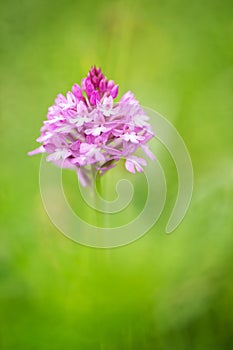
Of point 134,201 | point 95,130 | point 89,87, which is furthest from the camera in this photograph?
point 134,201

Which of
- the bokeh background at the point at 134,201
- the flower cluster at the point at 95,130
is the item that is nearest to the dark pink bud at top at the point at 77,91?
the flower cluster at the point at 95,130

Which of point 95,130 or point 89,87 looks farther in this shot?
point 89,87

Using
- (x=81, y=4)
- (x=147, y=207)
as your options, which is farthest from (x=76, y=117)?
(x=81, y=4)

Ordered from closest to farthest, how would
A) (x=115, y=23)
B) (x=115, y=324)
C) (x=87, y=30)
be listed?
(x=115, y=324), (x=115, y=23), (x=87, y=30)

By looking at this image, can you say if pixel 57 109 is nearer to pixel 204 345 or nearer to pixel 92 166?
pixel 92 166

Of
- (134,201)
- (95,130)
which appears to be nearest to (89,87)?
(95,130)

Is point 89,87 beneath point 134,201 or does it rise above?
above

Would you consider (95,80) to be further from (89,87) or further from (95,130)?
(95,130)

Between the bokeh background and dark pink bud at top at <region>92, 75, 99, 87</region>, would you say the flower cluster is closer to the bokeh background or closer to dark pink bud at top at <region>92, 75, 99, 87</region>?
dark pink bud at top at <region>92, 75, 99, 87</region>
